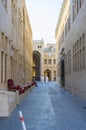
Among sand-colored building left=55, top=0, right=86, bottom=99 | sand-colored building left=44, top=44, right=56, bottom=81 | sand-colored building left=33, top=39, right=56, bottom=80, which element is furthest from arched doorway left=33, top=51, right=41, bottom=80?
sand-colored building left=55, top=0, right=86, bottom=99

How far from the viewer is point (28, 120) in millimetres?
12859

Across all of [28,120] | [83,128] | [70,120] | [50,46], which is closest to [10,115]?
[28,120]

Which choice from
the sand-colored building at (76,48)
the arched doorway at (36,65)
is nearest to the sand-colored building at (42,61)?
the arched doorway at (36,65)

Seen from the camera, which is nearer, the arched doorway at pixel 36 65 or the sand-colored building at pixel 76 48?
the sand-colored building at pixel 76 48

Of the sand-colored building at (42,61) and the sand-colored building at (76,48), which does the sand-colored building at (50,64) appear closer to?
the sand-colored building at (42,61)

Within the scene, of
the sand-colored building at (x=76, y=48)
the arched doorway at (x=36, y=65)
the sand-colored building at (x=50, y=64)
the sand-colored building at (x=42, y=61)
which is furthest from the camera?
the sand-colored building at (x=50, y=64)

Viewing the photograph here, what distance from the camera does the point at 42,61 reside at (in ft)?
370

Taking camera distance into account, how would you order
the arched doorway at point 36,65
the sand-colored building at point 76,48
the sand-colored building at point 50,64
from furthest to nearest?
the sand-colored building at point 50,64 → the arched doorway at point 36,65 → the sand-colored building at point 76,48

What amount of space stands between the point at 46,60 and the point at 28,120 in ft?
352

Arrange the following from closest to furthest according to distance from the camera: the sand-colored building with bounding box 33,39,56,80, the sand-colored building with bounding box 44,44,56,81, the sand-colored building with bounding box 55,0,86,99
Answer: the sand-colored building with bounding box 55,0,86,99 → the sand-colored building with bounding box 33,39,56,80 → the sand-colored building with bounding box 44,44,56,81

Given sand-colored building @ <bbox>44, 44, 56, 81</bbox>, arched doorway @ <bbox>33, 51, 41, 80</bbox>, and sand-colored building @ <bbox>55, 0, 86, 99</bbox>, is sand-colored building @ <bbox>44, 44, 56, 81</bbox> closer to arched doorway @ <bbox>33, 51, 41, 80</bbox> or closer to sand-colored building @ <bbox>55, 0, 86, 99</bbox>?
arched doorway @ <bbox>33, 51, 41, 80</bbox>

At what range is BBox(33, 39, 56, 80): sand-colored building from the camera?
374 ft

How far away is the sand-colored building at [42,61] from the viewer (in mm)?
114062

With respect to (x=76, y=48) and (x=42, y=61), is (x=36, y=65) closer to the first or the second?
(x=42, y=61)
